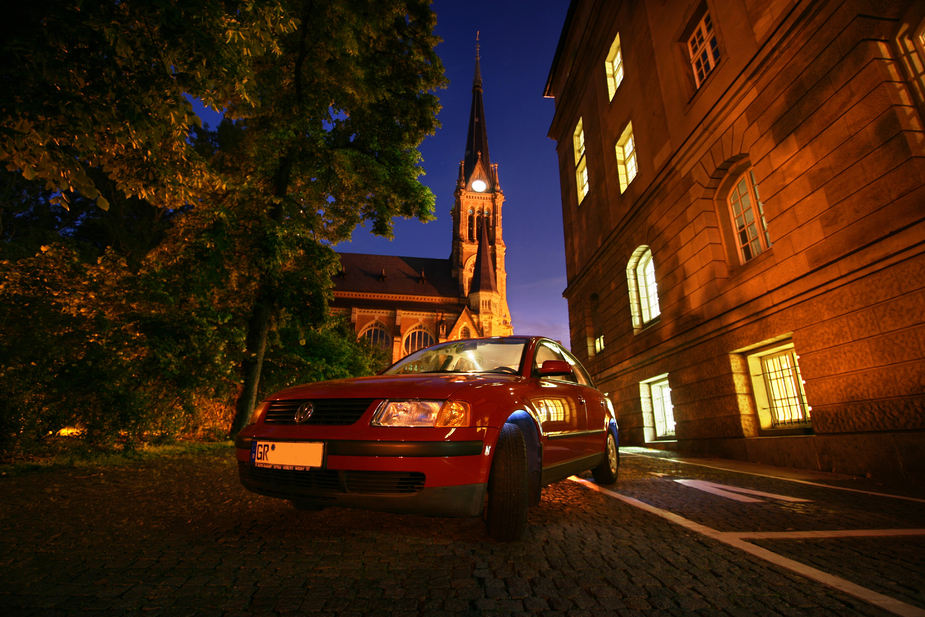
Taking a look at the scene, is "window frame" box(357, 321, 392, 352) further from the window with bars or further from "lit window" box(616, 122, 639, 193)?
"lit window" box(616, 122, 639, 193)

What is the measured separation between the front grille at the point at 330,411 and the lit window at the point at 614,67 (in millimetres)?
14922

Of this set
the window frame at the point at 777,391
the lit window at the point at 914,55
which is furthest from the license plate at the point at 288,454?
the lit window at the point at 914,55

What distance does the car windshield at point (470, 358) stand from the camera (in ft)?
11.4

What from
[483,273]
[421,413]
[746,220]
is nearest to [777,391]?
[746,220]

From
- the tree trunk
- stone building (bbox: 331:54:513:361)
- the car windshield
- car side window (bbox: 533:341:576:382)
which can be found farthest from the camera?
stone building (bbox: 331:54:513:361)

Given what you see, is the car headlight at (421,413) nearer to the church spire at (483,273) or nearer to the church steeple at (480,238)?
the church steeple at (480,238)

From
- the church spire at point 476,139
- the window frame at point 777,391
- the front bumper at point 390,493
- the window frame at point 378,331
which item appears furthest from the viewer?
the church spire at point 476,139

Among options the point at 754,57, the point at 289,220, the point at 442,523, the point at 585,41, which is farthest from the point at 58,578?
the point at 585,41

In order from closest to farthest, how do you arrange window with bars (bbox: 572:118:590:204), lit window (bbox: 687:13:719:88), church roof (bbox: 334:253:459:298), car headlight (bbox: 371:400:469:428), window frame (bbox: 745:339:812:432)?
car headlight (bbox: 371:400:469:428) < window frame (bbox: 745:339:812:432) < lit window (bbox: 687:13:719:88) < window with bars (bbox: 572:118:590:204) < church roof (bbox: 334:253:459:298)

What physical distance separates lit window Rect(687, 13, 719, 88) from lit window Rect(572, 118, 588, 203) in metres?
5.94

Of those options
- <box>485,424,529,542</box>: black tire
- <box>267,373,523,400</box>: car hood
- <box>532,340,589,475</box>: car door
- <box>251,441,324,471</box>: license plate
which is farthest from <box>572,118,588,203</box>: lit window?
<box>251,441,324,471</box>: license plate

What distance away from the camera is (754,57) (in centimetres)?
721

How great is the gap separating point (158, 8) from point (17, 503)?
490 centimetres

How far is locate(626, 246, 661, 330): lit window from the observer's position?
37.3 ft
